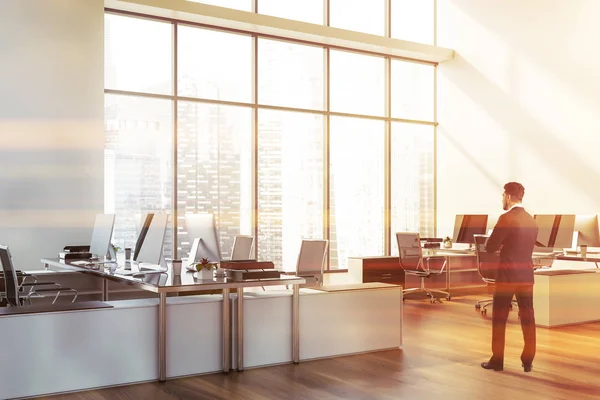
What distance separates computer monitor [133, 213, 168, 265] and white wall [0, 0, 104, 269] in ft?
11.0

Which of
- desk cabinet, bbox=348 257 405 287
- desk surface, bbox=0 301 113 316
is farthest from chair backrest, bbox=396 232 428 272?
desk surface, bbox=0 301 113 316

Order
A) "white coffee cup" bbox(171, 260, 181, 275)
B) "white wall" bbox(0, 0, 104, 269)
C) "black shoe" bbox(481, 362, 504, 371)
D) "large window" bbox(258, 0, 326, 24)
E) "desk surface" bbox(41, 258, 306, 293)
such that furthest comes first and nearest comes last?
1. "large window" bbox(258, 0, 326, 24)
2. "white wall" bbox(0, 0, 104, 269)
3. "white coffee cup" bbox(171, 260, 181, 275)
4. "black shoe" bbox(481, 362, 504, 371)
5. "desk surface" bbox(41, 258, 306, 293)

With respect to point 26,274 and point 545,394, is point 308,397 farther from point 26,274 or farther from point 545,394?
point 26,274

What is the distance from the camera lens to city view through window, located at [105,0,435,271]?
10.5 meters

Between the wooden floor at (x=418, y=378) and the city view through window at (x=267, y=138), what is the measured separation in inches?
210

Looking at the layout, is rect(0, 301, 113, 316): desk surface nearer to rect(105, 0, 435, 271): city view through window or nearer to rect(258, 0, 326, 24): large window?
rect(105, 0, 435, 271): city view through window

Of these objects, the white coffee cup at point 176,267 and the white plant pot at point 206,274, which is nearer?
the white plant pot at point 206,274

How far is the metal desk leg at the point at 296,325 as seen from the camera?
5523mm

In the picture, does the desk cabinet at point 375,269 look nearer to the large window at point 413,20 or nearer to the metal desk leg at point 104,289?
the metal desk leg at point 104,289

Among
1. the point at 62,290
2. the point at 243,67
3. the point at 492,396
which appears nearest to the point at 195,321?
the point at 62,290

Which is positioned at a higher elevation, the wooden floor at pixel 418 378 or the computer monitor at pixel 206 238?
the computer monitor at pixel 206 238

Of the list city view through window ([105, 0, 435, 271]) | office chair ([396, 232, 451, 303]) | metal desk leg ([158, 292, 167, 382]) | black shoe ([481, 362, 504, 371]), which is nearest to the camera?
metal desk leg ([158, 292, 167, 382])

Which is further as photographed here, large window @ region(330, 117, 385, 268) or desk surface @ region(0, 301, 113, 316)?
large window @ region(330, 117, 385, 268)

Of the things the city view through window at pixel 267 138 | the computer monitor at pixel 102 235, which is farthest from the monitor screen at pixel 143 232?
the city view through window at pixel 267 138
